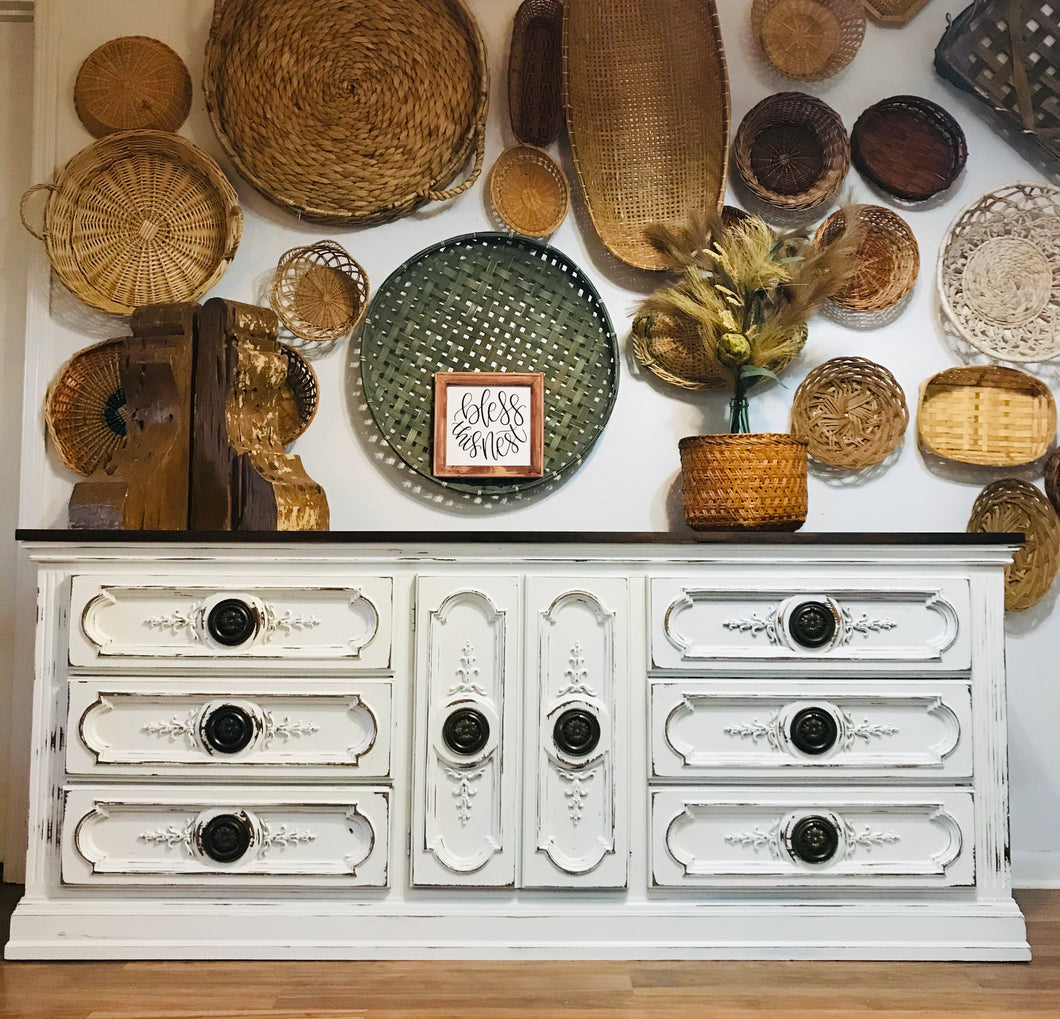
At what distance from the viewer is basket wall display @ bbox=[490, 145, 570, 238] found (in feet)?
6.95

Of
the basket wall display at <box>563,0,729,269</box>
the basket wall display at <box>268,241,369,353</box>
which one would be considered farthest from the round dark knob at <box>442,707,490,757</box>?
the basket wall display at <box>563,0,729,269</box>

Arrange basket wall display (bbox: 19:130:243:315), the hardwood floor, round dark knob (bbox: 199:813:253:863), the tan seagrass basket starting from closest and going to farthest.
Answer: the hardwood floor, round dark knob (bbox: 199:813:253:863), the tan seagrass basket, basket wall display (bbox: 19:130:243:315)

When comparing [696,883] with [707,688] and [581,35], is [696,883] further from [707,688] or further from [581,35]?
[581,35]

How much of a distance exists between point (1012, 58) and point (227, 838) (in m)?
2.37

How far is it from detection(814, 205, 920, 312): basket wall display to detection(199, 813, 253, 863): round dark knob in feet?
5.60

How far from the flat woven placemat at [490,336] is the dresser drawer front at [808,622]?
0.57 meters

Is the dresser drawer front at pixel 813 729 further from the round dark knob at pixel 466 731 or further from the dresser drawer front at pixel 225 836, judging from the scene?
the dresser drawer front at pixel 225 836

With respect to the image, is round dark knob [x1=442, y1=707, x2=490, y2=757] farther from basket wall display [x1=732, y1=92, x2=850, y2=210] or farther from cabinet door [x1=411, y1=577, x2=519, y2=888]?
basket wall display [x1=732, y1=92, x2=850, y2=210]

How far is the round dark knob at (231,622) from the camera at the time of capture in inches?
63.8

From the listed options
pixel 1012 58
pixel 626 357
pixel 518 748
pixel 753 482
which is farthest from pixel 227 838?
pixel 1012 58

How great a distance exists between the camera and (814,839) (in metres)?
1.61

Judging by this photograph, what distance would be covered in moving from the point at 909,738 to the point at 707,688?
0.38 m

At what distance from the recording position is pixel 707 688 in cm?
163

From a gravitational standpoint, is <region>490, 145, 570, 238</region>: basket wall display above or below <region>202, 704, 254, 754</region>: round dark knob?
above
